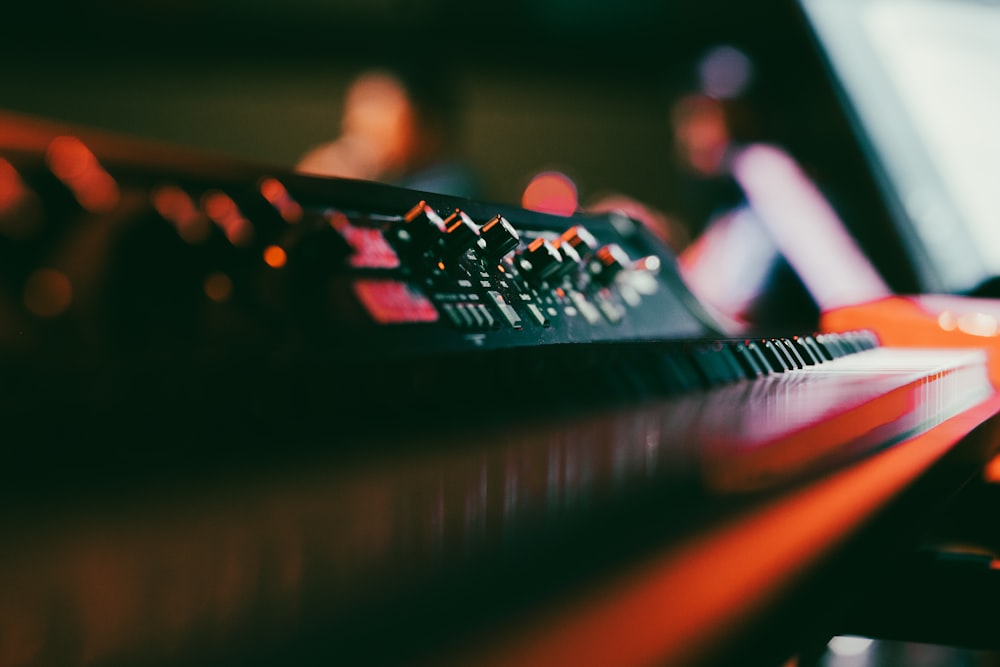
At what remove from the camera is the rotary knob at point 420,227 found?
2.09ft

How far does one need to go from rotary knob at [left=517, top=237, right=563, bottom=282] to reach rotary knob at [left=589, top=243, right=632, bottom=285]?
4.5 inches

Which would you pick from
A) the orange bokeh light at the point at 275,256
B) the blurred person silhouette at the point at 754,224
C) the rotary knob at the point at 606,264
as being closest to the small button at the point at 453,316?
the orange bokeh light at the point at 275,256

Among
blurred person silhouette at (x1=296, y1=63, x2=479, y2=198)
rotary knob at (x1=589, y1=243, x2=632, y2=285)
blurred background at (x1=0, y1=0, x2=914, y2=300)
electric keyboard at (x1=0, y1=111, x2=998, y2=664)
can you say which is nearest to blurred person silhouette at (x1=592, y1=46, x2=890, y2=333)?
blurred person silhouette at (x1=296, y1=63, x2=479, y2=198)

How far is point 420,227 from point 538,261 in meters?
0.12

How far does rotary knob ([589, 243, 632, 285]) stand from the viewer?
0.84m

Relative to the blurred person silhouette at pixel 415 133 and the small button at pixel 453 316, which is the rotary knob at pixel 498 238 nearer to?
the small button at pixel 453 316

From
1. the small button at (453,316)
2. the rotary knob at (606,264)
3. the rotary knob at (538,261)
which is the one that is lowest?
the small button at (453,316)

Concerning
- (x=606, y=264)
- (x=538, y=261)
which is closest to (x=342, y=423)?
(x=538, y=261)

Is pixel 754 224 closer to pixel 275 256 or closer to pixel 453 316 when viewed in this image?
pixel 453 316

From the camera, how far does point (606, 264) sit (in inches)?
33.3

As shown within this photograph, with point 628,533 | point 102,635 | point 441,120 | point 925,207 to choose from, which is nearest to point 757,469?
point 628,533

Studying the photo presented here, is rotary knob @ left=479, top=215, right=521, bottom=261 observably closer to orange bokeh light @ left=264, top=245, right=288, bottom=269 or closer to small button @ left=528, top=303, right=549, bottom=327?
small button @ left=528, top=303, right=549, bottom=327

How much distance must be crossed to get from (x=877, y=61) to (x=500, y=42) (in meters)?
4.87

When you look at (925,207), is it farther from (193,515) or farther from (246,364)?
(193,515)
